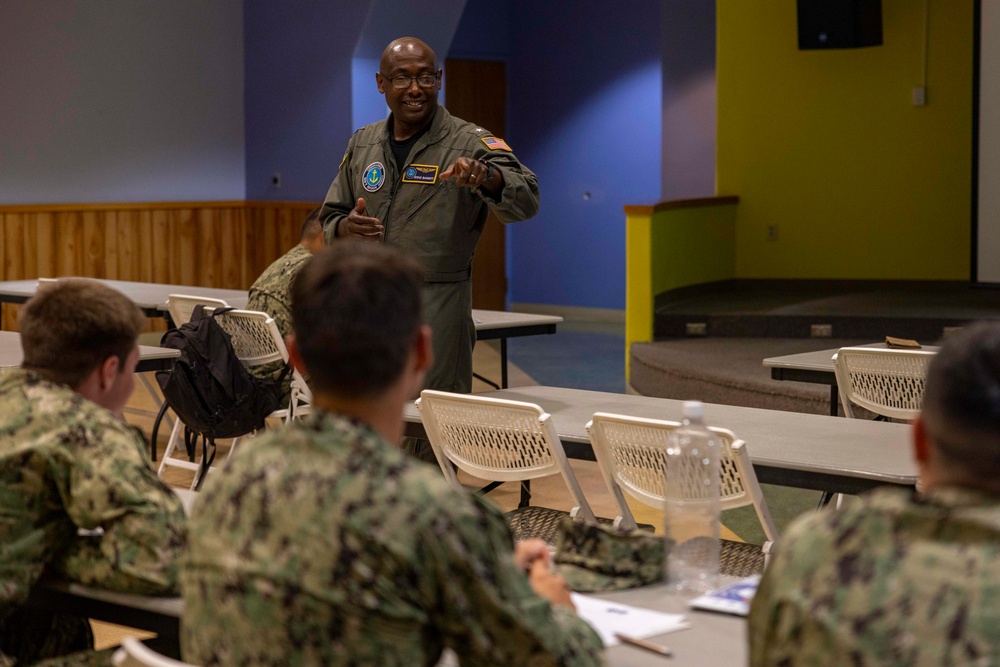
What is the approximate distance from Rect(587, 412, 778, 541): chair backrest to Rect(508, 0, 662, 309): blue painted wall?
8181mm

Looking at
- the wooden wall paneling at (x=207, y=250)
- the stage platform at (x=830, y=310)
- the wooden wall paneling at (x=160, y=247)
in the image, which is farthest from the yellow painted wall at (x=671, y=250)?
the wooden wall paneling at (x=160, y=247)

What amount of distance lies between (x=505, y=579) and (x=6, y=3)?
9.30 metres

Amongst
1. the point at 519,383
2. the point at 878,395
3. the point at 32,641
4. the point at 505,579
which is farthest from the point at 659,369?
the point at 505,579

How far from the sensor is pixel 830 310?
8.48m

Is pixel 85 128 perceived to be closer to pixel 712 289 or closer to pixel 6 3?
pixel 6 3

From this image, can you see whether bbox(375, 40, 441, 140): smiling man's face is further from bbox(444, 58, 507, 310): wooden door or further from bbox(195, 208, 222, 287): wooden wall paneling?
bbox(444, 58, 507, 310): wooden door

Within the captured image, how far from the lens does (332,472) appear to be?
1367 millimetres

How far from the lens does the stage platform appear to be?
8008 millimetres

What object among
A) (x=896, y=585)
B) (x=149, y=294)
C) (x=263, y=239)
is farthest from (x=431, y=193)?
(x=263, y=239)

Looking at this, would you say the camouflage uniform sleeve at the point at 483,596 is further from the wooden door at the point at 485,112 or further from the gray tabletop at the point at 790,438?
the wooden door at the point at 485,112

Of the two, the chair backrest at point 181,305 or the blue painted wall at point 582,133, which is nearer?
the chair backrest at point 181,305

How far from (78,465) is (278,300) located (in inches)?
127

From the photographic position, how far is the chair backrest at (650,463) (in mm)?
2715

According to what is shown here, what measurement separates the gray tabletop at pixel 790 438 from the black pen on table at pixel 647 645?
118cm
